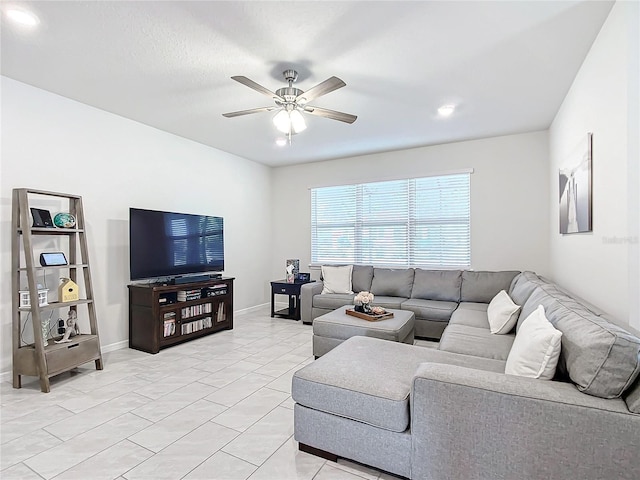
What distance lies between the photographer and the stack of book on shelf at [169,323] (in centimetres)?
376

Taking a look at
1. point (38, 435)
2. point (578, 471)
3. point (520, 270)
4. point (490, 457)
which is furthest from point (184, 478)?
point (520, 270)

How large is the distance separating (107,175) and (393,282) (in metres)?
3.87

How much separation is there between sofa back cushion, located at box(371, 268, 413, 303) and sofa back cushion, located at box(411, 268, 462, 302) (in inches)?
3.9

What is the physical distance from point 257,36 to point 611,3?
7.09 ft


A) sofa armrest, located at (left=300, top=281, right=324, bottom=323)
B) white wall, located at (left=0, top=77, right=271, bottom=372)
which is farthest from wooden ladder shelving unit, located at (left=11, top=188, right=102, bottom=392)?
sofa armrest, located at (left=300, top=281, right=324, bottom=323)

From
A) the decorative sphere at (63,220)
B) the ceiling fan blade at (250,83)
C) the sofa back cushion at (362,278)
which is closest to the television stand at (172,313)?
the decorative sphere at (63,220)

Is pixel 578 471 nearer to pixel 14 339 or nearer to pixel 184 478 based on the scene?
pixel 184 478

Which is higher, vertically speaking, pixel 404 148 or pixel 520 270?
pixel 404 148

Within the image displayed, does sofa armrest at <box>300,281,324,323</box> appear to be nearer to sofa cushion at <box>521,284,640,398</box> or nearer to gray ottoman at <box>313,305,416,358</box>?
gray ottoman at <box>313,305,416,358</box>

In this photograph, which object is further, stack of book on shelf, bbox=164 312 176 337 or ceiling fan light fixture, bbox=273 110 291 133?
stack of book on shelf, bbox=164 312 176 337

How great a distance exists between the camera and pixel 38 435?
207cm

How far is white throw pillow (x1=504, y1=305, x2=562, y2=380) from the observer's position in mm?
1571

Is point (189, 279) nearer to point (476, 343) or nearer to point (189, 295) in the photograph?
point (189, 295)

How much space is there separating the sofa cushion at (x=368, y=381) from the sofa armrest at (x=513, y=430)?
127 millimetres
